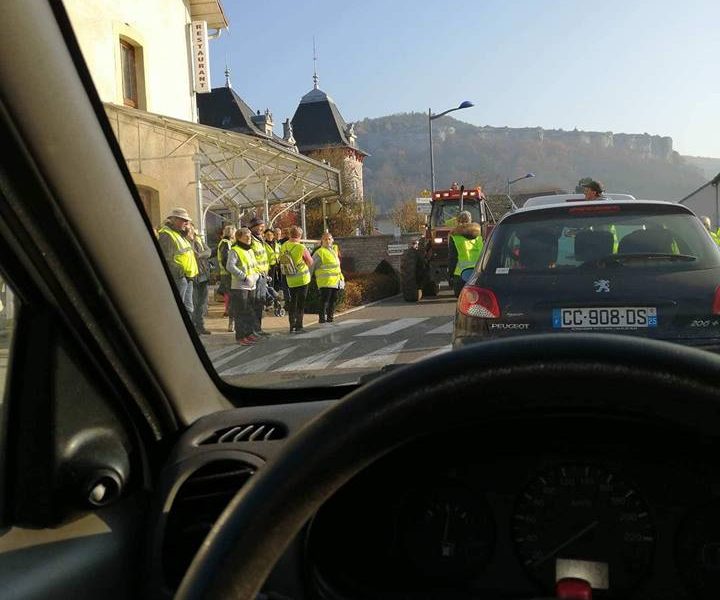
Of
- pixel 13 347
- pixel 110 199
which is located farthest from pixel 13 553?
pixel 110 199

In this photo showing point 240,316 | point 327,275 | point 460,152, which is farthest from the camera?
point 327,275

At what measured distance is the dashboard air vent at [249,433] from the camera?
2137 mm

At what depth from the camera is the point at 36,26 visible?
5.56 ft

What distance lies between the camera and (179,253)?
2.92 meters

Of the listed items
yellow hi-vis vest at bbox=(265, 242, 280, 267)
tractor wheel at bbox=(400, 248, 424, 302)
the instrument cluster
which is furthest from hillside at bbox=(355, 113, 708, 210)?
yellow hi-vis vest at bbox=(265, 242, 280, 267)

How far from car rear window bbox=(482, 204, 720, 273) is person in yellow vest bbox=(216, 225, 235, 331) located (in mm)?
1636

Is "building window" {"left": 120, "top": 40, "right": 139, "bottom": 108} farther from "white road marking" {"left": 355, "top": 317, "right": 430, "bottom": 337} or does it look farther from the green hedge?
the green hedge

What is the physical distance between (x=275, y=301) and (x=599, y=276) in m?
4.39

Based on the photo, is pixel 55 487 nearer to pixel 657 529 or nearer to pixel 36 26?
pixel 36 26

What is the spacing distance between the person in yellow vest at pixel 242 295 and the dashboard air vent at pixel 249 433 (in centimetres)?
203

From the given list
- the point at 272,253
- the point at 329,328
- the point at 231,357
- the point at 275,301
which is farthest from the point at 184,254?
the point at 272,253

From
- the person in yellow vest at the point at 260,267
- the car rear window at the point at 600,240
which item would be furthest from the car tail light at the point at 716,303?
the person in yellow vest at the point at 260,267

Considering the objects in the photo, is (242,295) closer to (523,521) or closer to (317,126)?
(317,126)

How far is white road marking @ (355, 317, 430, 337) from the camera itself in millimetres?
5861
